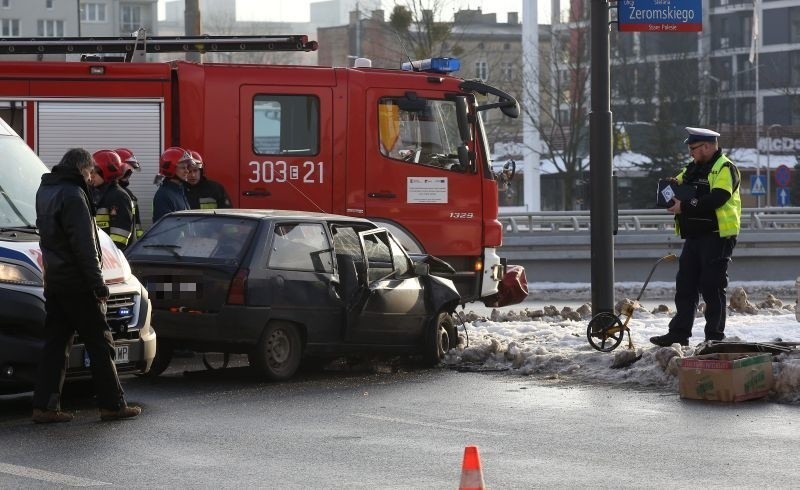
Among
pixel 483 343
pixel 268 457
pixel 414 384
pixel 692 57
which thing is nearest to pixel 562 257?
pixel 483 343

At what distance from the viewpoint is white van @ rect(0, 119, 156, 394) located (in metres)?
9.57

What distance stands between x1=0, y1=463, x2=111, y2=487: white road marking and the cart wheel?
6.12 meters

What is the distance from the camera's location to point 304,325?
11.9 metres

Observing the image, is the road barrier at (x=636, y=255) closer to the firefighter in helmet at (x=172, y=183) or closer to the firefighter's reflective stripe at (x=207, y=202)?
the firefighter's reflective stripe at (x=207, y=202)

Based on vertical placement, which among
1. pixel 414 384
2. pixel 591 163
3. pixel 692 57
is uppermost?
pixel 692 57

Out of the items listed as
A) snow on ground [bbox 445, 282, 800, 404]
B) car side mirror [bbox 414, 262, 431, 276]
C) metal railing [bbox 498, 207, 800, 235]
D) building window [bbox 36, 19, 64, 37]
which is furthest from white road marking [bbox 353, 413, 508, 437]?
building window [bbox 36, 19, 64, 37]

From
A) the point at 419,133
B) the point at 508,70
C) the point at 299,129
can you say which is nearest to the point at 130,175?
the point at 299,129

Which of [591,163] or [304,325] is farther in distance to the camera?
[591,163]

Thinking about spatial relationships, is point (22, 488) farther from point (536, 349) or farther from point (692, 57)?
point (692, 57)

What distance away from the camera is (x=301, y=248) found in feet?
39.7

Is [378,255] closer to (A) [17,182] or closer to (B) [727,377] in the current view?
(A) [17,182]

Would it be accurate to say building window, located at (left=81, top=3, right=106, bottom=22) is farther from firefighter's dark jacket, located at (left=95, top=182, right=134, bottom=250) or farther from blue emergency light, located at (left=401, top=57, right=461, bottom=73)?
firefighter's dark jacket, located at (left=95, top=182, right=134, bottom=250)

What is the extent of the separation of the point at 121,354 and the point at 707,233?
5.20 meters

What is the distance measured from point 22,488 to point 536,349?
21.3ft
